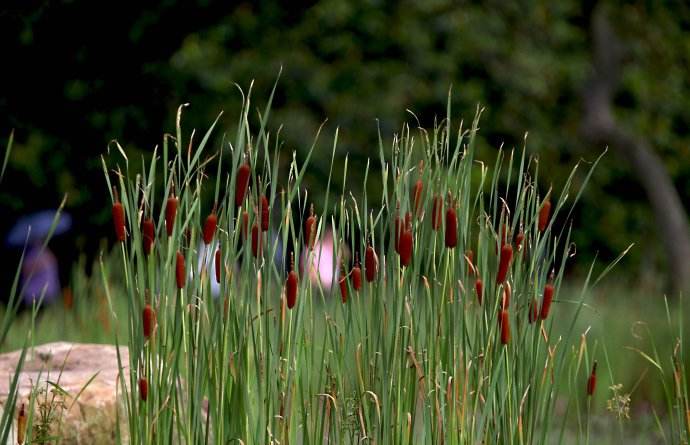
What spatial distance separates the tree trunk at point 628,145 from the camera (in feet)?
25.4

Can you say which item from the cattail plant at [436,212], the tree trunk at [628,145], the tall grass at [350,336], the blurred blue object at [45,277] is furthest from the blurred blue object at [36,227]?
the cattail plant at [436,212]

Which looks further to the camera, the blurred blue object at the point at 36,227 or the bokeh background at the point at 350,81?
the bokeh background at the point at 350,81

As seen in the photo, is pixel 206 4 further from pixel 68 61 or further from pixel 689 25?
pixel 689 25

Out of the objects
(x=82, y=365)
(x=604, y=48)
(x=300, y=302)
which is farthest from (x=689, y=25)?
(x=300, y=302)

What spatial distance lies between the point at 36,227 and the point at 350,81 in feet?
6.62

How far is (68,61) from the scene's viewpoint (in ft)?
22.2

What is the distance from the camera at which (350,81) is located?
7082 mm

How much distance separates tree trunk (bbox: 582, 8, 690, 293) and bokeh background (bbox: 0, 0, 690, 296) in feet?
0.04

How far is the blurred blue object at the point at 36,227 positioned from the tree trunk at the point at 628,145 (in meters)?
3.52

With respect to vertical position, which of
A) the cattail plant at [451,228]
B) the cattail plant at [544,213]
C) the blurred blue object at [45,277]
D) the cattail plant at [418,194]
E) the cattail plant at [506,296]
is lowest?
the cattail plant at [506,296]

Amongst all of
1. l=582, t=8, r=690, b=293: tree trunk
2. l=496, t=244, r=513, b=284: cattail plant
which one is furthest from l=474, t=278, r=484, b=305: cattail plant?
l=582, t=8, r=690, b=293: tree trunk

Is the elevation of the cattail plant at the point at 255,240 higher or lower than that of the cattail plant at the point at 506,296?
higher

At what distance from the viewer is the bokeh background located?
670cm

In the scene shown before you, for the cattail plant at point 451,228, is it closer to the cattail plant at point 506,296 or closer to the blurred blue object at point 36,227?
the cattail plant at point 506,296
